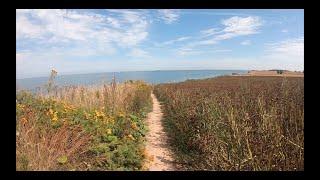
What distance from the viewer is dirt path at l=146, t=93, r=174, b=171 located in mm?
5219

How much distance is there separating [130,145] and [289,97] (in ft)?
9.54

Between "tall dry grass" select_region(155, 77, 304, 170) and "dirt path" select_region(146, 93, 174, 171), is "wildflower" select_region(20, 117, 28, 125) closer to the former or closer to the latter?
"dirt path" select_region(146, 93, 174, 171)

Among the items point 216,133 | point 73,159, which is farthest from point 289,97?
point 73,159

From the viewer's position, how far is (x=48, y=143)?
190 inches
